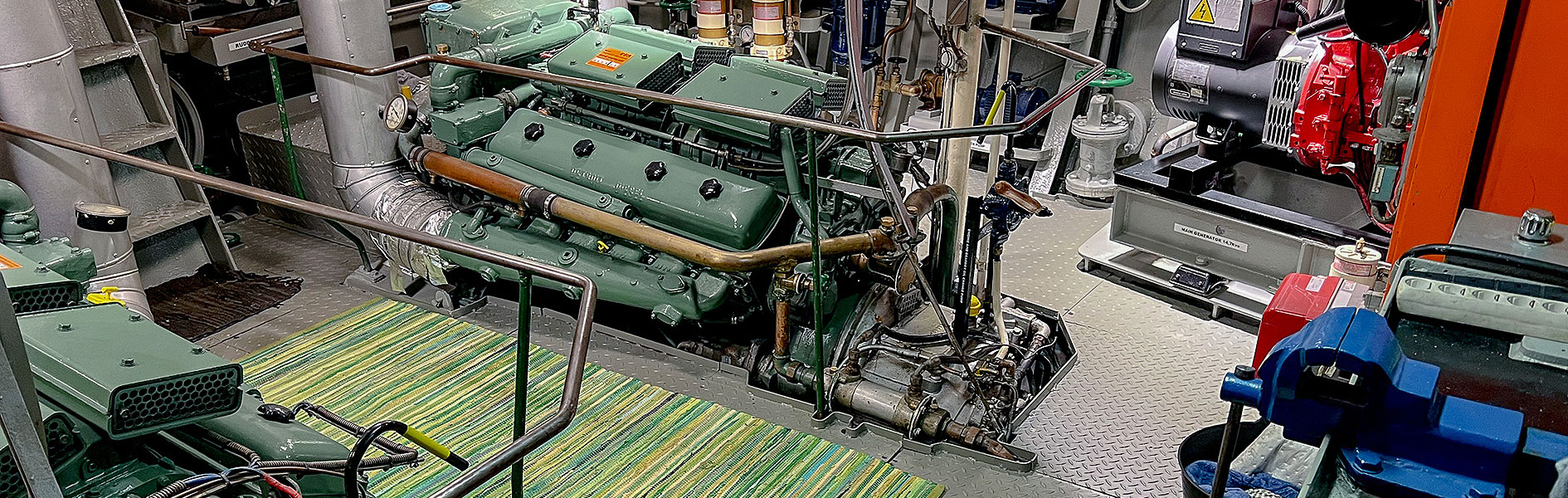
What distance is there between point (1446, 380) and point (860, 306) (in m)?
2.57

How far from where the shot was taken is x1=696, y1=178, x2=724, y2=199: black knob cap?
426 centimetres

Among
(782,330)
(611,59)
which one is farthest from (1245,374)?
(611,59)

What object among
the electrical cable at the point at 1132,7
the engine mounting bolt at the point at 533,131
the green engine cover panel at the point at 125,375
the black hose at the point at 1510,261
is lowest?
the engine mounting bolt at the point at 533,131

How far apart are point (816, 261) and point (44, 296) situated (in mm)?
2208

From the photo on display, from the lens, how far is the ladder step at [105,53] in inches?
183

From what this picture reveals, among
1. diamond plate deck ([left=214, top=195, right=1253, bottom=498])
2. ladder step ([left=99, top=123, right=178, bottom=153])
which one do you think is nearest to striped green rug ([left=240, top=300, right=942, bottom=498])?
diamond plate deck ([left=214, top=195, right=1253, bottom=498])

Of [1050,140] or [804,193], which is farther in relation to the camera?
[1050,140]

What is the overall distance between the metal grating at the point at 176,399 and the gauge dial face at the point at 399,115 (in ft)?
9.00

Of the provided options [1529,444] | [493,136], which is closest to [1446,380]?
[1529,444]

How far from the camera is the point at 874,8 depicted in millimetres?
6828

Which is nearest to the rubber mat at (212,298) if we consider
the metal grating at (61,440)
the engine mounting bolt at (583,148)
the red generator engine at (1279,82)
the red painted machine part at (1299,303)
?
the engine mounting bolt at (583,148)

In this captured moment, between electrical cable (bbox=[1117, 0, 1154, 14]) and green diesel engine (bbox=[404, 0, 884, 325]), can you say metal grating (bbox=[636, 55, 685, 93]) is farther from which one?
electrical cable (bbox=[1117, 0, 1154, 14])

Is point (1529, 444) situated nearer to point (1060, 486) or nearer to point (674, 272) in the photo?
point (1060, 486)

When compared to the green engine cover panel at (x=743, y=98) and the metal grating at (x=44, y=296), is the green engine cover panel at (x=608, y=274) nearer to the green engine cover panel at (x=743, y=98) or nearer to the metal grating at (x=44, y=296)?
the green engine cover panel at (x=743, y=98)
